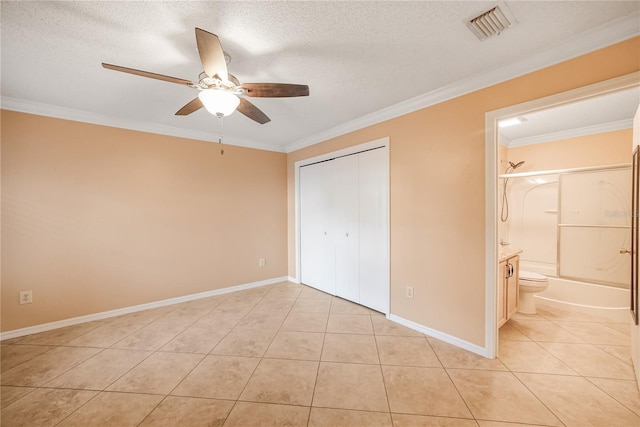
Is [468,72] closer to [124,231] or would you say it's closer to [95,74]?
[95,74]

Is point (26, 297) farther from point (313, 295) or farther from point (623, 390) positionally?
point (623, 390)

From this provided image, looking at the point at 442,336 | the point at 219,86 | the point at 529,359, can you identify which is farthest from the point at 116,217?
the point at 529,359

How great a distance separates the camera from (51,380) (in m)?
1.77

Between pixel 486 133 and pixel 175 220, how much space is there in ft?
12.1

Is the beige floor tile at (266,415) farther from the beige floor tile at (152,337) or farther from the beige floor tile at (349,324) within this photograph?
the beige floor tile at (152,337)

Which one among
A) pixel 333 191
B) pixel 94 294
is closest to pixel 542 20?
pixel 333 191

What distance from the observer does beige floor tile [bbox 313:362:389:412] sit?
1544 mm

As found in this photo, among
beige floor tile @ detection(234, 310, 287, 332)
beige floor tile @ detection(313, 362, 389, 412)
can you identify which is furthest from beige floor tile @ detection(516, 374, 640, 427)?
beige floor tile @ detection(234, 310, 287, 332)

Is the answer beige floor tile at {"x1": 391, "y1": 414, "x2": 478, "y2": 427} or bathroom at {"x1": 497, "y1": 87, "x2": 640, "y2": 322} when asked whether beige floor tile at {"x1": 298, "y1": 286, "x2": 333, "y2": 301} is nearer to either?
beige floor tile at {"x1": 391, "y1": 414, "x2": 478, "y2": 427}

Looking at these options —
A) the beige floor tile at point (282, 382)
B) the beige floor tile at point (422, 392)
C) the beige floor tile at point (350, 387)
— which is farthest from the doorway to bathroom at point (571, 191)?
the beige floor tile at point (282, 382)

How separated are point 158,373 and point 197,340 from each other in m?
0.48

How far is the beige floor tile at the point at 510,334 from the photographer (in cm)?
230

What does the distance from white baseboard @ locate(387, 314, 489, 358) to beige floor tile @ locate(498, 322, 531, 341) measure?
1.53 feet

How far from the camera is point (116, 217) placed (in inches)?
113
